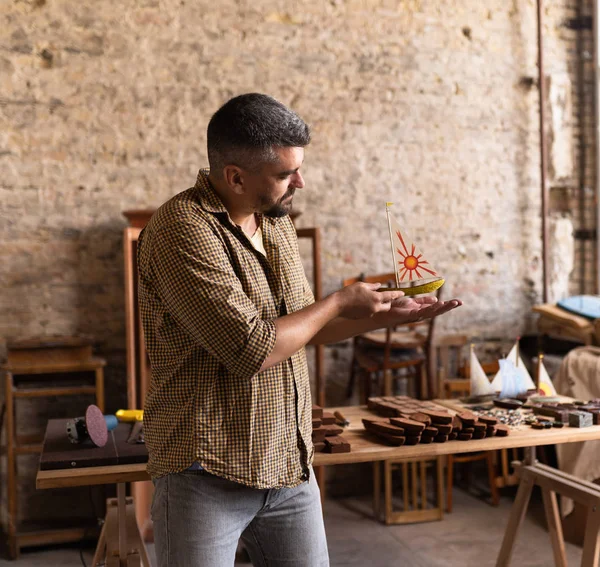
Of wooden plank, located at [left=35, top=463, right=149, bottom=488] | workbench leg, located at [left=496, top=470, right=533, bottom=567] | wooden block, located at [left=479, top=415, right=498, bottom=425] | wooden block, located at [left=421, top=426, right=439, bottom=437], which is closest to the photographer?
wooden plank, located at [left=35, top=463, right=149, bottom=488]

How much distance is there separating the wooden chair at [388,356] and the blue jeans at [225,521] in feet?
8.91

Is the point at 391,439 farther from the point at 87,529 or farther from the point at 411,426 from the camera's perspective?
the point at 87,529

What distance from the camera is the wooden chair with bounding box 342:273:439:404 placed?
4734 mm

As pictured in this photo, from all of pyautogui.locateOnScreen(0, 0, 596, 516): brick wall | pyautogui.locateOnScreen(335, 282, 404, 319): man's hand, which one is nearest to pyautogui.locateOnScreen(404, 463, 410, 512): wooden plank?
pyautogui.locateOnScreen(0, 0, 596, 516): brick wall

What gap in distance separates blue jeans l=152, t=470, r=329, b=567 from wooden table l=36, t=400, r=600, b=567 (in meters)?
0.55

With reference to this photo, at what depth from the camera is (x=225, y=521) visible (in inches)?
72.7

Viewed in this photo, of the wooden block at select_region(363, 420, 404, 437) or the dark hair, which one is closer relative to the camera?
the dark hair

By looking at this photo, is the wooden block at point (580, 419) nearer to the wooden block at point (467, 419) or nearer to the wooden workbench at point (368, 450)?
the wooden workbench at point (368, 450)

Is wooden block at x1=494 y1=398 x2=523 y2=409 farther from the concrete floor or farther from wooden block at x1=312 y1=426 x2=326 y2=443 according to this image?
the concrete floor

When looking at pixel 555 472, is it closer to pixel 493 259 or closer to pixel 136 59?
pixel 493 259

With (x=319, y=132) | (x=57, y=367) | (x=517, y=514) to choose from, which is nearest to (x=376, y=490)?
(x=517, y=514)

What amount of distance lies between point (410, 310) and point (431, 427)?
800 millimetres

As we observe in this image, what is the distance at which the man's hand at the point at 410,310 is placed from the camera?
7.02 ft

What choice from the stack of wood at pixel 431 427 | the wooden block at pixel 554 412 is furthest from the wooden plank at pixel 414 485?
the stack of wood at pixel 431 427
